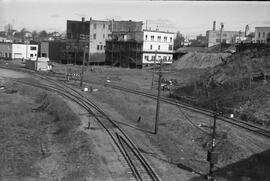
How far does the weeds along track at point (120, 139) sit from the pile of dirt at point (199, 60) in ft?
123

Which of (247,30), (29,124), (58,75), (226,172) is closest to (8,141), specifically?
(29,124)

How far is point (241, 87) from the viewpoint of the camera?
34.7m

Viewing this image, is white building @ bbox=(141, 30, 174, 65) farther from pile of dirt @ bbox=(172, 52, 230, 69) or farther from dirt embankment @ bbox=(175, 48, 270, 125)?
dirt embankment @ bbox=(175, 48, 270, 125)

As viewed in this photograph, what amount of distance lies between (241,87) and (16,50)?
63.3m

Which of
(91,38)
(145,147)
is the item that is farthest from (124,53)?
(145,147)

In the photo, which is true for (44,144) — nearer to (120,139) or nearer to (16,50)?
(120,139)

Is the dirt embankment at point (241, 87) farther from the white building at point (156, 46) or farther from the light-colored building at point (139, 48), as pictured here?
the light-colored building at point (139, 48)

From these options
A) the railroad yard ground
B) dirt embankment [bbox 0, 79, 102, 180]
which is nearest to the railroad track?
the railroad yard ground

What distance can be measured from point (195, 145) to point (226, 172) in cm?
437

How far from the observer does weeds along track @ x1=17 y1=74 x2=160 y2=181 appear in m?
16.2

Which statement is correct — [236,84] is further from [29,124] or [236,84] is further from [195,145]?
[29,124]

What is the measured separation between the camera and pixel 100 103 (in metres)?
33.6

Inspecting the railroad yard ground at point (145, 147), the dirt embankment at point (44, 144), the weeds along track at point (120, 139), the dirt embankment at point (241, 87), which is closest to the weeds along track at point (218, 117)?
the railroad yard ground at point (145, 147)

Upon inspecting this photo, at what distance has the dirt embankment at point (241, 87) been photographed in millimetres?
29562
